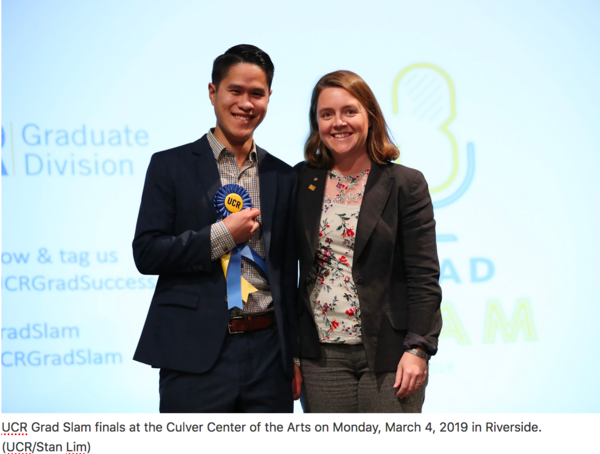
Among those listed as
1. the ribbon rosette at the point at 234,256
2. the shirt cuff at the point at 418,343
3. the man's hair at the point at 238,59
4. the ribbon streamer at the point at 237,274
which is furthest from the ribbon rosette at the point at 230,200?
the shirt cuff at the point at 418,343

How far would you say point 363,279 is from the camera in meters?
1.63

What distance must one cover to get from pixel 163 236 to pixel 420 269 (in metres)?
0.75

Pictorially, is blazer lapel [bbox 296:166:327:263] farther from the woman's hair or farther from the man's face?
the man's face

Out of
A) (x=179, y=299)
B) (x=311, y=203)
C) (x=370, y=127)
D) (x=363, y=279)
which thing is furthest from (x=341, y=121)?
(x=179, y=299)

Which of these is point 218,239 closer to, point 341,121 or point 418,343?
point 341,121

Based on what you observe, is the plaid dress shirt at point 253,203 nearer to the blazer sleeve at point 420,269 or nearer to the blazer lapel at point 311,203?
the blazer lapel at point 311,203

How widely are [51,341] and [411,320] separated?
2.43 meters

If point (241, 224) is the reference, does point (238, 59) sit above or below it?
above

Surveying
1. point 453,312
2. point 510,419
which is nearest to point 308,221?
point 510,419

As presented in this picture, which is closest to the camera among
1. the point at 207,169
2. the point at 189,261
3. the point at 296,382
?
A: the point at 189,261

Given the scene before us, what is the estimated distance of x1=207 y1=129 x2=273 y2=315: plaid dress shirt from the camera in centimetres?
160

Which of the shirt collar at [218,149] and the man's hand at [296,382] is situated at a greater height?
the shirt collar at [218,149]

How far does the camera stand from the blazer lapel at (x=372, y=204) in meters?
1.63

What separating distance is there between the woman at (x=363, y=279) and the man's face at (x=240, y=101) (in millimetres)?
208
